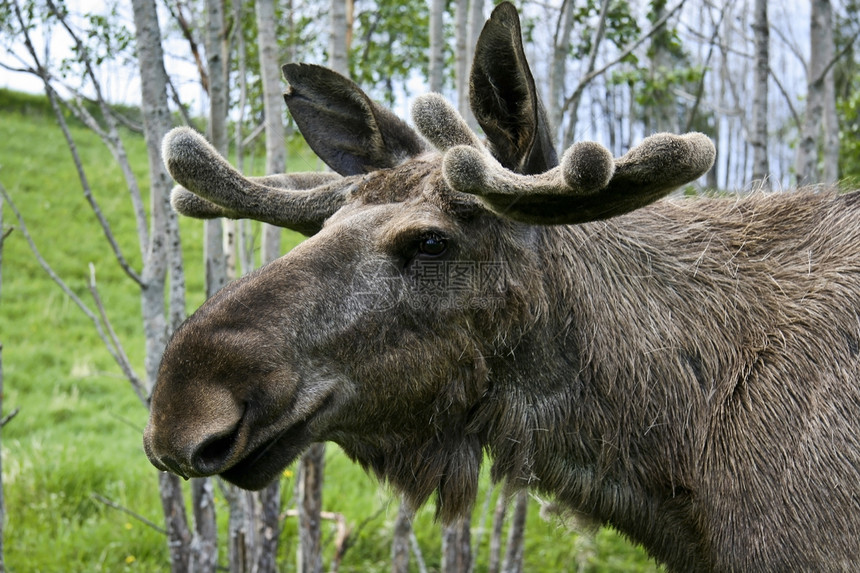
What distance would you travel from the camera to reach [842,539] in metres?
2.05

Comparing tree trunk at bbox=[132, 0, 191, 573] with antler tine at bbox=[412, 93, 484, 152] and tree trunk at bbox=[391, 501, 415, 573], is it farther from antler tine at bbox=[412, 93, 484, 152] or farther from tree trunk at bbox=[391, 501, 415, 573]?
antler tine at bbox=[412, 93, 484, 152]

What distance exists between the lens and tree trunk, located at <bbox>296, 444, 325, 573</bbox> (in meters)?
4.16

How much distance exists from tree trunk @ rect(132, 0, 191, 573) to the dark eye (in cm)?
146

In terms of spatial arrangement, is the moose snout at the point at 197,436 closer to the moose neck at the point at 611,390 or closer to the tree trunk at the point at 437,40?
the moose neck at the point at 611,390

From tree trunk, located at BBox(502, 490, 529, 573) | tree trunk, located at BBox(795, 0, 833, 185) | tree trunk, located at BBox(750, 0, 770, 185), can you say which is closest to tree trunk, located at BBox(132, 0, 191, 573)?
tree trunk, located at BBox(502, 490, 529, 573)

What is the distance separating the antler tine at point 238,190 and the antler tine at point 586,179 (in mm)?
668

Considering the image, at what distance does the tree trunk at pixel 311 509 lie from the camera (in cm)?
416

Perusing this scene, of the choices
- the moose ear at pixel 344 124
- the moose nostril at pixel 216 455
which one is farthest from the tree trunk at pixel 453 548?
the moose nostril at pixel 216 455

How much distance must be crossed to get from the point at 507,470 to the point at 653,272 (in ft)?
2.51

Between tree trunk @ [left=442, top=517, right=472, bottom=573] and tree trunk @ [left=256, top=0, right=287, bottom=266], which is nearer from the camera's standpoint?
tree trunk @ [left=256, top=0, right=287, bottom=266]

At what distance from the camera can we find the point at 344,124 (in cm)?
287

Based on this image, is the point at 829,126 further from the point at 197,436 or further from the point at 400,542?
the point at 197,436

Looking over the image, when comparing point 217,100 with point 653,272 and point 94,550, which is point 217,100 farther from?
point 94,550

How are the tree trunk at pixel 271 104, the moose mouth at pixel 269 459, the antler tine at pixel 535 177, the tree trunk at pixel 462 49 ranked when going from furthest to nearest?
1. the tree trunk at pixel 462 49
2. the tree trunk at pixel 271 104
3. the moose mouth at pixel 269 459
4. the antler tine at pixel 535 177
